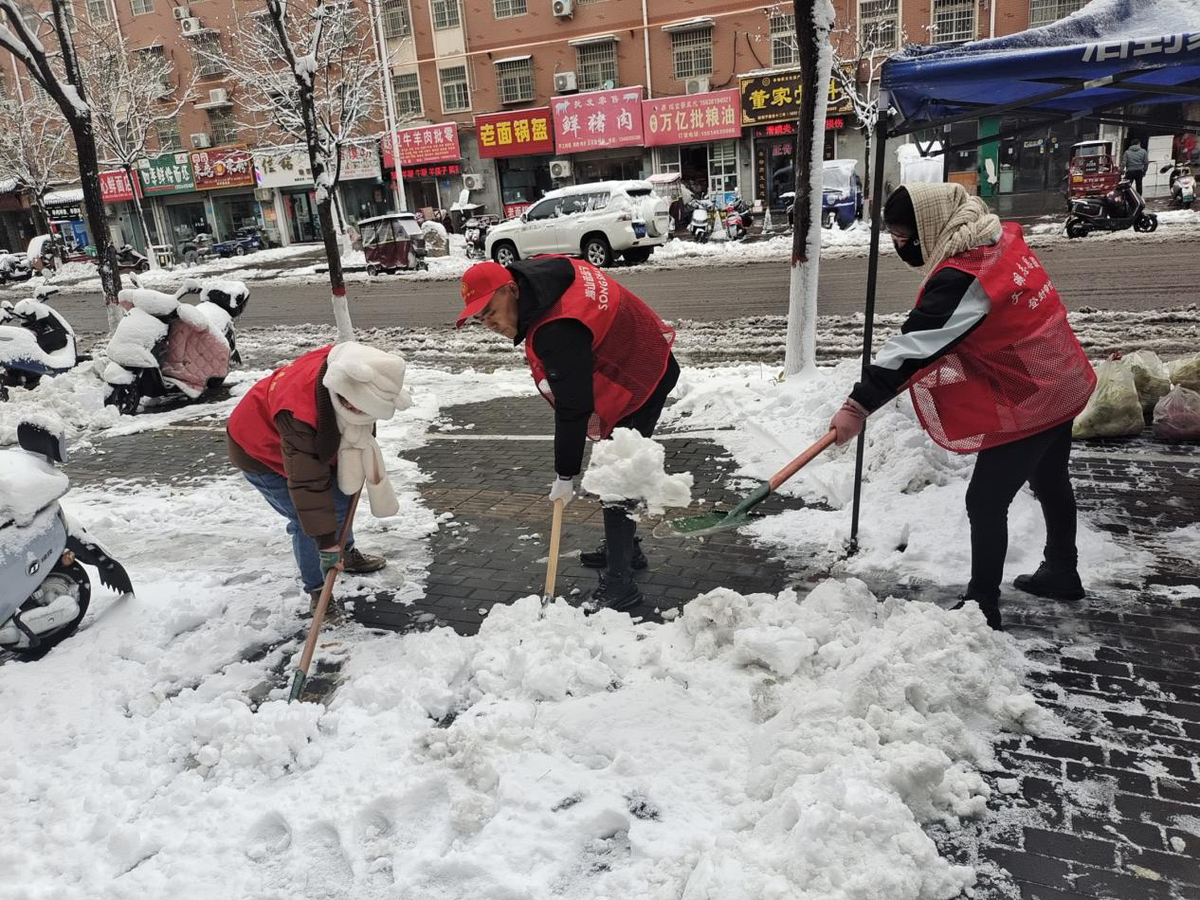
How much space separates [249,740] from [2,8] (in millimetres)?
10615

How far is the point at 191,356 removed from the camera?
855 cm

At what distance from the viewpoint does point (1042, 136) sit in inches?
1046

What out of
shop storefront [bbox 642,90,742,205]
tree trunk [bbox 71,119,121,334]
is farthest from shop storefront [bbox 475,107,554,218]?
tree trunk [bbox 71,119,121,334]

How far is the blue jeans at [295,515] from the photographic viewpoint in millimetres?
3729

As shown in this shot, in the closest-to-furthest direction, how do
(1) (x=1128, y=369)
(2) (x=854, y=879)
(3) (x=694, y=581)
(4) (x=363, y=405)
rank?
(2) (x=854, y=879), (4) (x=363, y=405), (3) (x=694, y=581), (1) (x=1128, y=369)

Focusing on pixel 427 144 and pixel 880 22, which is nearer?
pixel 880 22

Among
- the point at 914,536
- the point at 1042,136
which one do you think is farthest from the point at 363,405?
the point at 1042,136

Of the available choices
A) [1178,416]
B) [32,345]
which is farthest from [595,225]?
[1178,416]

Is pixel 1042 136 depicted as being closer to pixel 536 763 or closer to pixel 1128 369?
pixel 1128 369

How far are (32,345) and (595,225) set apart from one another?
1164 cm

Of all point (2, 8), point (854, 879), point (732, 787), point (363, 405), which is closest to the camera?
point (854, 879)

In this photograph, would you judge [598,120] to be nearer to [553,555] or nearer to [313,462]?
[553,555]

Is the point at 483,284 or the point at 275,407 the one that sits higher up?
the point at 483,284

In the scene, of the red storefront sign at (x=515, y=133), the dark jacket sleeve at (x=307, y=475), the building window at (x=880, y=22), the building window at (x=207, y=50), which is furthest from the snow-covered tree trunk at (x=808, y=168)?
the building window at (x=207, y=50)
